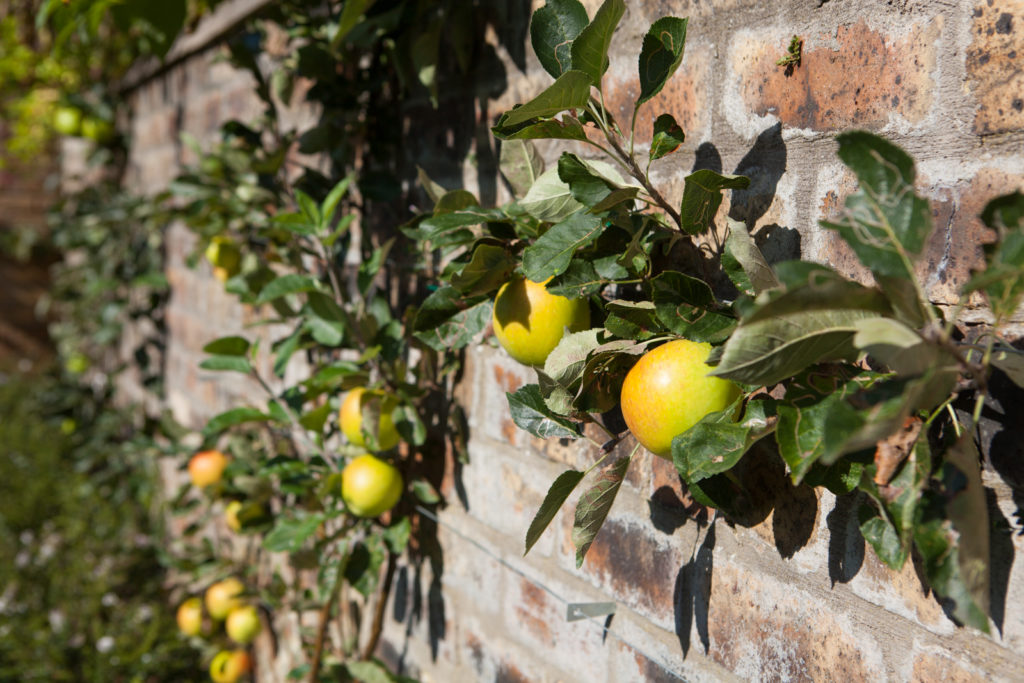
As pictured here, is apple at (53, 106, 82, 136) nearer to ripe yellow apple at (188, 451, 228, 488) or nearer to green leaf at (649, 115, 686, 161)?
ripe yellow apple at (188, 451, 228, 488)

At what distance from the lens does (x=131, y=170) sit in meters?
3.02

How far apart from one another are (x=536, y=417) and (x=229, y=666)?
1764mm

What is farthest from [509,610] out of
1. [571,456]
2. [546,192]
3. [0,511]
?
[0,511]

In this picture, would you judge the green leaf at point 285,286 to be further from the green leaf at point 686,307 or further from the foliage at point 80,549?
the foliage at point 80,549

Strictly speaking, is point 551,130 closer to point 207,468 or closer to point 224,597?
point 207,468

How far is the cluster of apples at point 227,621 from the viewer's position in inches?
74.4

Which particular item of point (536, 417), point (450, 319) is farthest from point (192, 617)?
point (536, 417)

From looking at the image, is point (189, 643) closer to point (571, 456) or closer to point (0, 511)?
point (0, 511)

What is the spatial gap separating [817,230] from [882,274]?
0.20m

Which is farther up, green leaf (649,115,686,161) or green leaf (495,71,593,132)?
green leaf (495,71,593,132)

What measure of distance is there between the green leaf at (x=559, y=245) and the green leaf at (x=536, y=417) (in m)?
0.13

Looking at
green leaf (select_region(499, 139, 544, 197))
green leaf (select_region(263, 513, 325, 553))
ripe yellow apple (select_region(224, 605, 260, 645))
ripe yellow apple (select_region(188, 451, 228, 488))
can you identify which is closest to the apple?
ripe yellow apple (select_region(188, 451, 228, 488))

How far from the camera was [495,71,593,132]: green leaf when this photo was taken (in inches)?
25.0

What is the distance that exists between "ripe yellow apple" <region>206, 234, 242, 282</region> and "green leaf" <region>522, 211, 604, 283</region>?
1234 millimetres
